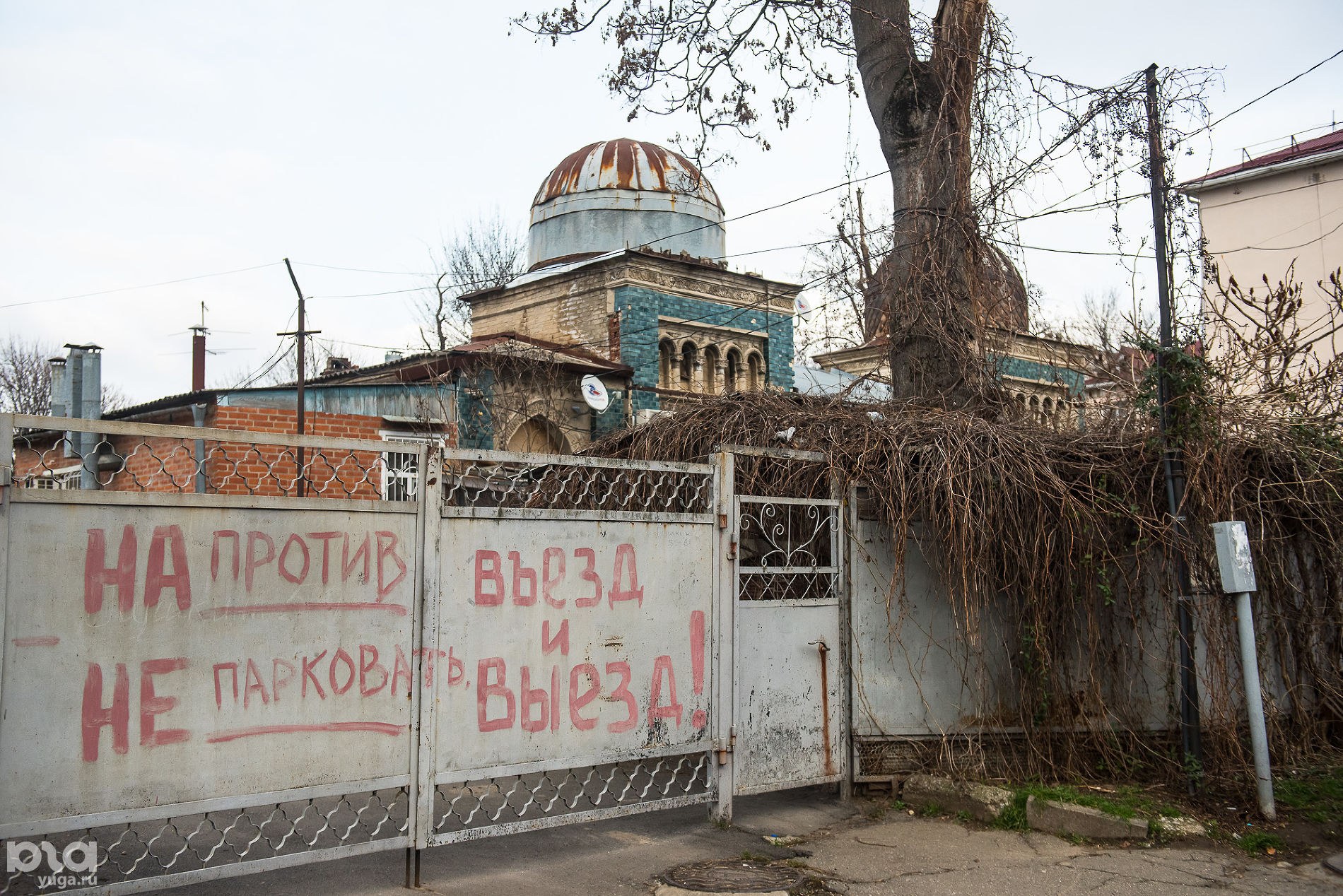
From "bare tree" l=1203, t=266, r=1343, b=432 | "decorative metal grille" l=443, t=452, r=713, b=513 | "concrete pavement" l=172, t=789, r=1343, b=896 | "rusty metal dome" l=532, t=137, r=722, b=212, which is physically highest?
"rusty metal dome" l=532, t=137, r=722, b=212

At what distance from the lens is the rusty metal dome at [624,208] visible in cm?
2462

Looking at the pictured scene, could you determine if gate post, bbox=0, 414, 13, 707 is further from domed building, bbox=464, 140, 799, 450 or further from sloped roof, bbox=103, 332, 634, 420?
domed building, bbox=464, 140, 799, 450

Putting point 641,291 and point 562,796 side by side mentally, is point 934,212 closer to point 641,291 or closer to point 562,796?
point 562,796

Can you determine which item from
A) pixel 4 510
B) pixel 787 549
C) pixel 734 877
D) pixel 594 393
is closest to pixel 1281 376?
pixel 787 549

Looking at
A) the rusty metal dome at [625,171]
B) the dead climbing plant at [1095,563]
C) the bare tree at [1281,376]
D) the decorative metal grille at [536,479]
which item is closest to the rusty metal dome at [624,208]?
the rusty metal dome at [625,171]

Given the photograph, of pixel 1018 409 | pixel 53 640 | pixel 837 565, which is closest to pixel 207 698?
pixel 53 640

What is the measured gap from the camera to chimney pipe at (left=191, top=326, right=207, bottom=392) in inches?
1102

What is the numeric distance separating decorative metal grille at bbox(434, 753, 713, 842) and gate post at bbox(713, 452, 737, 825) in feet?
0.40

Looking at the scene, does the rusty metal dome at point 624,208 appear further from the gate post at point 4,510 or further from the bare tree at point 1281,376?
the gate post at point 4,510

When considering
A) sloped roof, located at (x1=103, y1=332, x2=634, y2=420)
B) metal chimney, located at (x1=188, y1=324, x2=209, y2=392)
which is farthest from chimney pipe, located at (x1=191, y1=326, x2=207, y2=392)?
sloped roof, located at (x1=103, y1=332, x2=634, y2=420)

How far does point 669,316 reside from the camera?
23.5m

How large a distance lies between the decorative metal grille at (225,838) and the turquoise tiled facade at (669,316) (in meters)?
16.6
